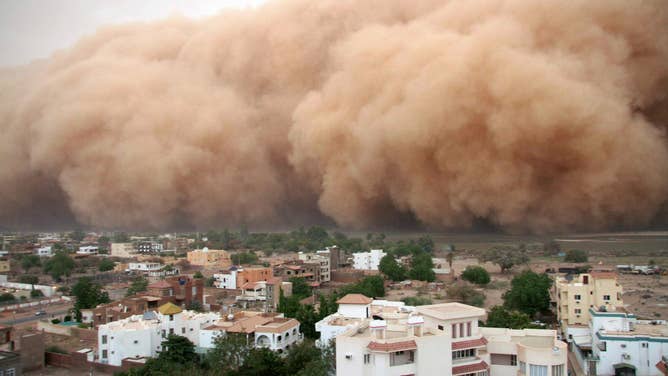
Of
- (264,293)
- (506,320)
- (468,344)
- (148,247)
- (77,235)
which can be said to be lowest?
(264,293)

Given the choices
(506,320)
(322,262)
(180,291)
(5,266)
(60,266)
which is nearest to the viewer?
(506,320)

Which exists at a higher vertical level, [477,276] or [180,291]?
[477,276]

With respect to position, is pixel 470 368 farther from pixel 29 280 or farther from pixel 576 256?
pixel 29 280

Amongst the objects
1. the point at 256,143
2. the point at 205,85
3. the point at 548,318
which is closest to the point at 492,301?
the point at 548,318

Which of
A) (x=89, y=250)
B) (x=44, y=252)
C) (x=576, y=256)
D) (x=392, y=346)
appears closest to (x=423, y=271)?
(x=576, y=256)

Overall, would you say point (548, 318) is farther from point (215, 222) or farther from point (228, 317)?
point (215, 222)

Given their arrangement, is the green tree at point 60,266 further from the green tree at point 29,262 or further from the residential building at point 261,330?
the residential building at point 261,330

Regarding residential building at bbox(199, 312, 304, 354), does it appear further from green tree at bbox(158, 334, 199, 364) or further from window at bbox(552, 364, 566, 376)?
window at bbox(552, 364, 566, 376)
